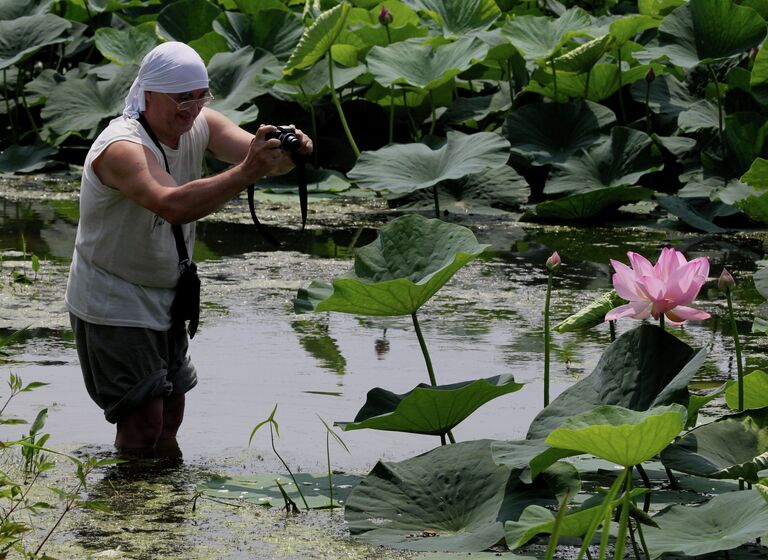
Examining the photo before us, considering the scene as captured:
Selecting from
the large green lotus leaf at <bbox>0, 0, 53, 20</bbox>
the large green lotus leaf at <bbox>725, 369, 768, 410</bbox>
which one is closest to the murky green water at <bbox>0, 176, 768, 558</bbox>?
the large green lotus leaf at <bbox>725, 369, 768, 410</bbox>

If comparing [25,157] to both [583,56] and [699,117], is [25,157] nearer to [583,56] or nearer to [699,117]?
[583,56]

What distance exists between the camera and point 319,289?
3145mm

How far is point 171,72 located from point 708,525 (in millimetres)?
1642

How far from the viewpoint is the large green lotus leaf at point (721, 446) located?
2.40 meters

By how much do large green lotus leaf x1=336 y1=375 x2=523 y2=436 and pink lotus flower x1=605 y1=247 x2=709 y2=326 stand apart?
31 centimetres

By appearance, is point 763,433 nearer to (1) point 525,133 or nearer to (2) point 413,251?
(2) point 413,251

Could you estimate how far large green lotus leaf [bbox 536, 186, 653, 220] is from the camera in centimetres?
676

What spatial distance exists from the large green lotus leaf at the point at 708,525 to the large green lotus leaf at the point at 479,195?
480cm

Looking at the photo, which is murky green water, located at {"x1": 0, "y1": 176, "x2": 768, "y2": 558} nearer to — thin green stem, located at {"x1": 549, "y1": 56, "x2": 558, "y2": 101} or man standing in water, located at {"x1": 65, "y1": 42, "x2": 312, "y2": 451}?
man standing in water, located at {"x1": 65, "y1": 42, "x2": 312, "y2": 451}

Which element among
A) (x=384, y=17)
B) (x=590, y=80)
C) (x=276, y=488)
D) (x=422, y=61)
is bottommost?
(x=276, y=488)

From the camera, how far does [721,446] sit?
8.22ft

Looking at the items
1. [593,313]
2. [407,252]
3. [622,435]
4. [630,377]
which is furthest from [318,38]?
[622,435]

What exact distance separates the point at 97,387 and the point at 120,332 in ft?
0.50

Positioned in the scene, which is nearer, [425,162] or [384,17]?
[425,162]
